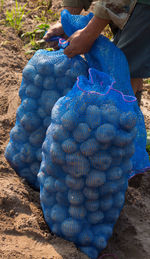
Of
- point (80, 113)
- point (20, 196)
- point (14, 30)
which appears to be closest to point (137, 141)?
point (80, 113)

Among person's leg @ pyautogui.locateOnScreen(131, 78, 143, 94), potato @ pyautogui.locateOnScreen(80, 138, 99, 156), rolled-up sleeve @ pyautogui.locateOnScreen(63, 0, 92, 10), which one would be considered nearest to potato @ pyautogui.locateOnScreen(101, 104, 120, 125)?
potato @ pyautogui.locateOnScreen(80, 138, 99, 156)

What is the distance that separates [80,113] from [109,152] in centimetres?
21

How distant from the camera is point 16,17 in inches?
153

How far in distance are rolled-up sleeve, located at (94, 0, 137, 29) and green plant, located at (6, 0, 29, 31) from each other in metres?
2.23

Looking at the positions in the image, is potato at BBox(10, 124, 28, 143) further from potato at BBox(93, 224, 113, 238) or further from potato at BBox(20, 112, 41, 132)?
potato at BBox(93, 224, 113, 238)

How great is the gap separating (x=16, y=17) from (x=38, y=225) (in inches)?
106

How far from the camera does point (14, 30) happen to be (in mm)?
3781

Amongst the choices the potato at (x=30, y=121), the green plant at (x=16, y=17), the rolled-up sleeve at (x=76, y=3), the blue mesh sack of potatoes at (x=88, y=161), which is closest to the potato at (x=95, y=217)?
the blue mesh sack of potatoes at (x=88, y=161)

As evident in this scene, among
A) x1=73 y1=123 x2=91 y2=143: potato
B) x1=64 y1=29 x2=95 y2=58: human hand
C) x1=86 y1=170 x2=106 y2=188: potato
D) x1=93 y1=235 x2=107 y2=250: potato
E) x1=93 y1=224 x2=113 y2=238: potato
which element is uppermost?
x1=64 y1=29 x2=95 y2=58: human hand

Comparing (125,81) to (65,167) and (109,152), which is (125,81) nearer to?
(109,152)

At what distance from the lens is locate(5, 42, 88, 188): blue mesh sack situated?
1885 millimetres

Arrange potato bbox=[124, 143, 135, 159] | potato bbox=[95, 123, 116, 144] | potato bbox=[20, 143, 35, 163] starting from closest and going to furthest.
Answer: potato bbox=[95, 123, 116, 144] → potato bbox=[124, 143, 135, 159] → potato bbox=[20, 143, 35, 163]

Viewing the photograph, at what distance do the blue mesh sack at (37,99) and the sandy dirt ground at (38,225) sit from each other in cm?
11

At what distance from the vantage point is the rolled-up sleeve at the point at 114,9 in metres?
1.69
